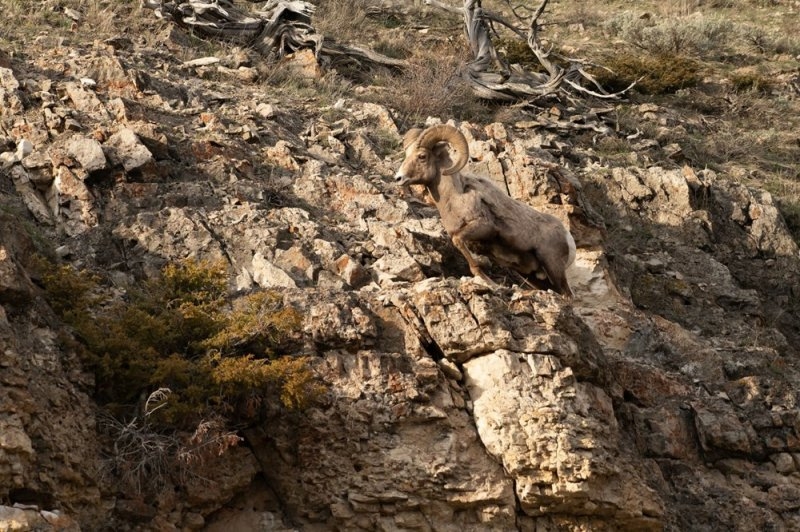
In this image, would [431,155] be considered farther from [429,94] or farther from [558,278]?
[429,94]

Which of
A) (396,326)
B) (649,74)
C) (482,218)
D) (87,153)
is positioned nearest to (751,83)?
(649,74)

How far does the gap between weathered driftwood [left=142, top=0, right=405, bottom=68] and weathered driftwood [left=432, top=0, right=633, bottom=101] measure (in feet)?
4.80

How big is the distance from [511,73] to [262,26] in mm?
4298

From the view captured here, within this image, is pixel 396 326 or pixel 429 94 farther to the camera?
pixel 429 94

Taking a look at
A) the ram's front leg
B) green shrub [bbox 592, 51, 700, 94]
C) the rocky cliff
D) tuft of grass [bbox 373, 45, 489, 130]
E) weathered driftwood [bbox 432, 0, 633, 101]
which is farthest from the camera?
green shrub [bbox 592, 51, 700, 94]

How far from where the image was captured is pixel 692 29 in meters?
25.3

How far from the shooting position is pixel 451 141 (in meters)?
10.8

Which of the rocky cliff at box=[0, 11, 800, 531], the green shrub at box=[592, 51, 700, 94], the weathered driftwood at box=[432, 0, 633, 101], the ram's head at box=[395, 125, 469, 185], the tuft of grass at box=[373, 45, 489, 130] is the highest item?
the ram's head at box=[395, 125, 469, 185]

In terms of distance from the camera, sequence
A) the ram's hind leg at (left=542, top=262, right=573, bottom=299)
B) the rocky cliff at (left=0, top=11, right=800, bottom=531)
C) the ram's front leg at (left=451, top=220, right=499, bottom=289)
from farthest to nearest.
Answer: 1. the ram's hind leg at (left=542, top=262, right=573, bottom=299)
2. the ram's front leg at (left=451, top=220, right=499, bottom=289)
3. the rocky cliff at (left=0, top=11, right=800, bottom=531)

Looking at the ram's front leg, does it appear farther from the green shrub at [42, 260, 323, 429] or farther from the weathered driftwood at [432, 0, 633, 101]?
the weathered driftwood at [432, 0, 633, 101]

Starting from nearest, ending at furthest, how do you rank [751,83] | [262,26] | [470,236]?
[470,236]
[262,26]
[751,83]

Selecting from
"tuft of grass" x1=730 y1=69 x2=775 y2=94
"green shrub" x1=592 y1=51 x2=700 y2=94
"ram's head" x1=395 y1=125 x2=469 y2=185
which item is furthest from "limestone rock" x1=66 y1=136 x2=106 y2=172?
"tuft of grass" x1=730 y1=69 x2=775 y2=94

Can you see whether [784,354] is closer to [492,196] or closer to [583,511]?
[492,196]

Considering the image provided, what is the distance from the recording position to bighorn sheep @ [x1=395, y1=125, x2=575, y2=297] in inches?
412
